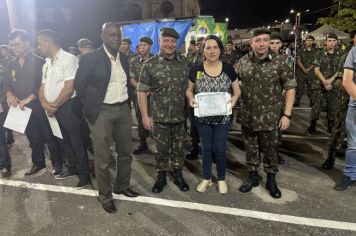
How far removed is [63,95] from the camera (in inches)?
153

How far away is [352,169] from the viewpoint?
12.5ft

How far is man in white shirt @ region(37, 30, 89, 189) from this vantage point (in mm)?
3883

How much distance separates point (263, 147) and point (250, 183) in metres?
0.53

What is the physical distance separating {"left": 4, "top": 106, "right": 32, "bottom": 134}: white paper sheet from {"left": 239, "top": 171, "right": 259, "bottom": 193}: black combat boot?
10.3 ft

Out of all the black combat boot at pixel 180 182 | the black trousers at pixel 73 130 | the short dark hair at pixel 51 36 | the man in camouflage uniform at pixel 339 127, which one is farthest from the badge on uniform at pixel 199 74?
the man in camouflage uniform at pixel 339 127

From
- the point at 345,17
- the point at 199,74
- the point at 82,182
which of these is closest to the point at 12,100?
the point at 82,182

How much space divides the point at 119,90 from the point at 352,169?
2928mm

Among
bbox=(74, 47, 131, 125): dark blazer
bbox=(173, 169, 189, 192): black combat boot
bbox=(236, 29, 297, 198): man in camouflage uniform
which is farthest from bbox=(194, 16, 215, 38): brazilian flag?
A: bbox=(74, 47, 131, 125): dark blazer

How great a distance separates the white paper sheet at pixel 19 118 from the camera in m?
4.51

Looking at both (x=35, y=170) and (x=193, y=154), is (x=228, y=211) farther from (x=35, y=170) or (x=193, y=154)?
(x=35, y=170)

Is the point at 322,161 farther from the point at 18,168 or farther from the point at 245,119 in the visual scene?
the point at 18,168

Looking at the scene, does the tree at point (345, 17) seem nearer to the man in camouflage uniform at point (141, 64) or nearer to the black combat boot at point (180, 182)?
the man in camouflage uniform at point (141, 64)

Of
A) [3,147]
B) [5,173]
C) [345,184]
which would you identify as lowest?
[5,173]

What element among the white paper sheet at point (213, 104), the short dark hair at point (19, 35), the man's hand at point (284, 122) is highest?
the short dark hair at point (19, 35)
